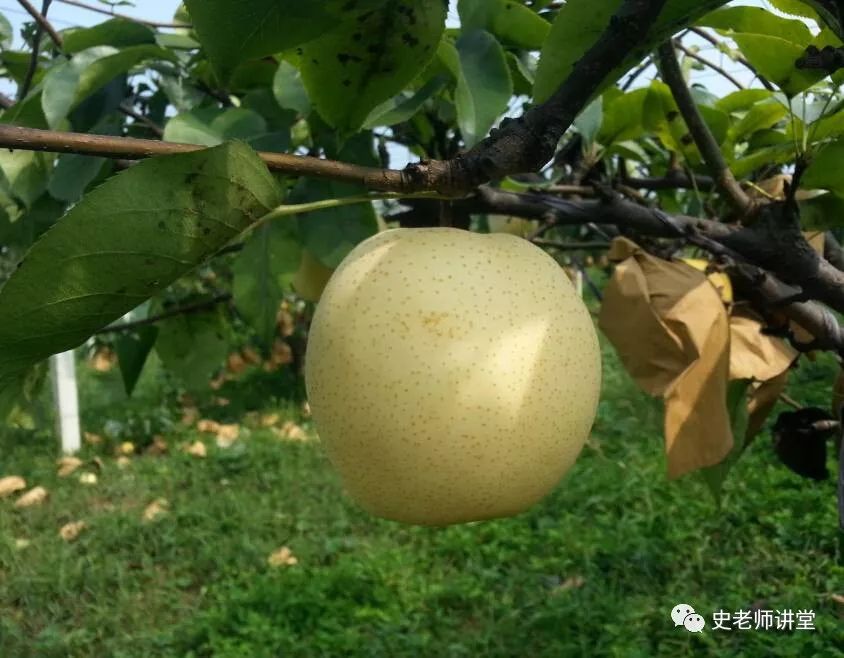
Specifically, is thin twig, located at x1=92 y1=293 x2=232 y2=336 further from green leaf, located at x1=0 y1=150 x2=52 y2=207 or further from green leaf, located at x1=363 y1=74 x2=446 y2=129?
green leaf, located at x1=363 y1=74 x2=446 y2=129

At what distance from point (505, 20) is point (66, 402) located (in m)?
3.20

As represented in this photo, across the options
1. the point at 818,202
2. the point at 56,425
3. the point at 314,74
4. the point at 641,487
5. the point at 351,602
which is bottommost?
the point at 56,425

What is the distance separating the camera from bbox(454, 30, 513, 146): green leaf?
0.61 m

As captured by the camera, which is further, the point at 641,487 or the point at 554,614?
the point at 641,487

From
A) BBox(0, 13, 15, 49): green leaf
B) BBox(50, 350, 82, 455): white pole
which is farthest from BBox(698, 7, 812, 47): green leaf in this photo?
BBox(50, 350, 82, 455): white pole

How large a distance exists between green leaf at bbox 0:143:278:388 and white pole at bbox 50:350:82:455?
10.9ft

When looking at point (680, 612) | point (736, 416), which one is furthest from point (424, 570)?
point (736, 416)

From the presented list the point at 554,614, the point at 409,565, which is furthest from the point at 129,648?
the point at 554,614

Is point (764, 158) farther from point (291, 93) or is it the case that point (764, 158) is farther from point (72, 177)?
point (72, 177)

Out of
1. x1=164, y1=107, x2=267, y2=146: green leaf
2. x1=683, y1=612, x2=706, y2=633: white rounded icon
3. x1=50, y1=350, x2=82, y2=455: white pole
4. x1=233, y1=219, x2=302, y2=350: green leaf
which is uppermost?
x1=164, y1=107, x2=267, y2=146: green leaf

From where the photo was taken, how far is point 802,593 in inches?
73.3

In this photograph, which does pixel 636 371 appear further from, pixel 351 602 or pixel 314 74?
pixel 351 602

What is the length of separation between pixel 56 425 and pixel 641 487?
7.75ft

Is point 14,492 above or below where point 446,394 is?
below
